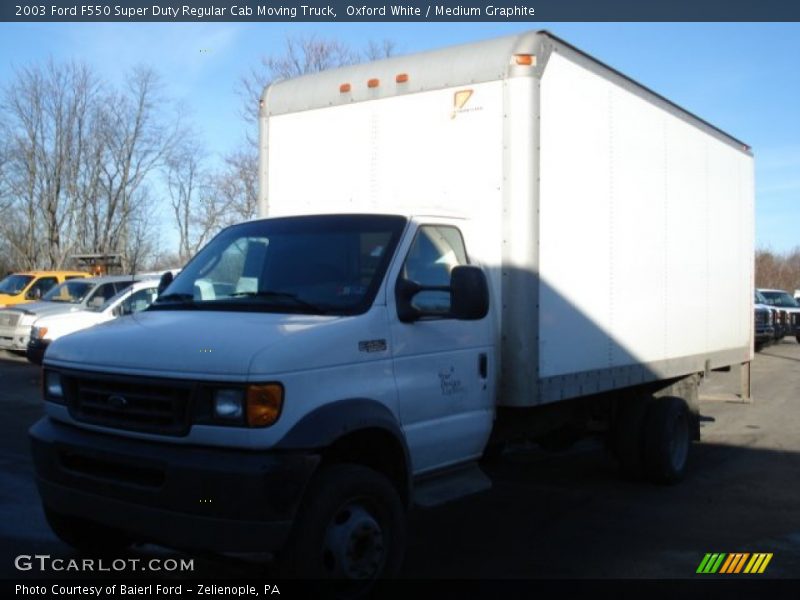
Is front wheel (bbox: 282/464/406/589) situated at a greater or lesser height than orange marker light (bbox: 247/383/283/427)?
lesser

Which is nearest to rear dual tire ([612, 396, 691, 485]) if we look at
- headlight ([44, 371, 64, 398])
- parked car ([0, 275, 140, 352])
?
headlight ([44, 371, 64, 398])

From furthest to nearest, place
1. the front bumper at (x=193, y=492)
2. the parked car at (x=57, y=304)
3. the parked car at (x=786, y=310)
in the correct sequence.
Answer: the parked car at (x=786, y=310)
the parked car at (x=57, y=304)
the front bumper at (x=193, y=492)

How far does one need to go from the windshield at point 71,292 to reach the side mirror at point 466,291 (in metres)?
13.3

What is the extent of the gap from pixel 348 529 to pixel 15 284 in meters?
20.8

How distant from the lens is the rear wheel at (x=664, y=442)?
303 inches

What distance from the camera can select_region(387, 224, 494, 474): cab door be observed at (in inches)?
189

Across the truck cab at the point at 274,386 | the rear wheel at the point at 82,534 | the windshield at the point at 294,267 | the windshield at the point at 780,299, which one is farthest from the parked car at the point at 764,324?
the rear wheel at the point at 82,534

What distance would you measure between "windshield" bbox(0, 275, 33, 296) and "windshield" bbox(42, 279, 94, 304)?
16.5 ft

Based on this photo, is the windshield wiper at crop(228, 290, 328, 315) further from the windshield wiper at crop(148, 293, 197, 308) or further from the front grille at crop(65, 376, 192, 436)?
the front grille at crop(65, 376, 192, 436)

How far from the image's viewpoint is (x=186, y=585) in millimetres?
4957

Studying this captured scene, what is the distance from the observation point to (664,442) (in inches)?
305

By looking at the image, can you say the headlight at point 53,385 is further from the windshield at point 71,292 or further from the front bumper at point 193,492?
the windshield at point 71,292

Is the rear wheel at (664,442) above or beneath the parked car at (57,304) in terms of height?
beneath

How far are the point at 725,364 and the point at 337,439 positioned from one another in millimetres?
6367
